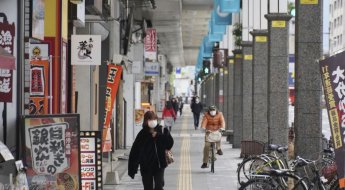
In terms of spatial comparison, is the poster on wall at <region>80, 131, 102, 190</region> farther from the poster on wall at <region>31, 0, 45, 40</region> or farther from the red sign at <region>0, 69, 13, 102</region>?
the red sign at <region>0, 69, 13, 102</region>

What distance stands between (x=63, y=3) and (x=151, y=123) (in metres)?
4.34

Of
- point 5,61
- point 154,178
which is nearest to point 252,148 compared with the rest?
point 154,178

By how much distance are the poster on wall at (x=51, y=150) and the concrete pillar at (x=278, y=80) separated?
29.8 feet

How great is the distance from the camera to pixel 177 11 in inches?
1510

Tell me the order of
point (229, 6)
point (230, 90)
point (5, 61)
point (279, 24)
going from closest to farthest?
point (5, 61) < point (279, 24) < point (229, 6) < point (230, 90)

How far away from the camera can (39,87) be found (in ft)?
46.2

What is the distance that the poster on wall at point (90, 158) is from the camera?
1254 centimetres

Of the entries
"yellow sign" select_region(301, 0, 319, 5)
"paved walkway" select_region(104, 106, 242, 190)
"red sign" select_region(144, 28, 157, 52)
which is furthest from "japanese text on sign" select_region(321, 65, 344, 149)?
"red sign" select_region(144, 28, 157, 52)

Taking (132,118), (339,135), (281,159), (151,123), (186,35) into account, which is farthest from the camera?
(186,35)

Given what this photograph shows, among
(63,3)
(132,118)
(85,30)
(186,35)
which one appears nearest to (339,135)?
(63,3)

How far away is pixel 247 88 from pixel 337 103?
18.8 metres

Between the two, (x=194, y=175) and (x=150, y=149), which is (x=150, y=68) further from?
(x=150, y=149)

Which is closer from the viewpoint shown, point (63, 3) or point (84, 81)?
point (63, 3)

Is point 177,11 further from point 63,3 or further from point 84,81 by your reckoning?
point 63,3
